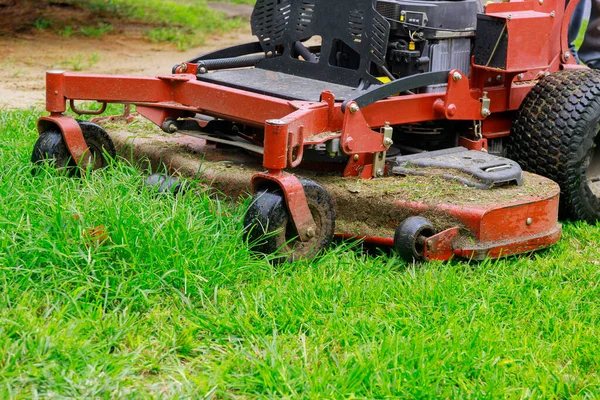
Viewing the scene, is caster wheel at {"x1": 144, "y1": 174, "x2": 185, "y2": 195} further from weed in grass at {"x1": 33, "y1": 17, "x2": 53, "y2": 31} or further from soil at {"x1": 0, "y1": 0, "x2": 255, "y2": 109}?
weed in grass at {"x1": 33, "y1": 17, "x2": 53, "y2": 31}

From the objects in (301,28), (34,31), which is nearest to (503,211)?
(301,28)

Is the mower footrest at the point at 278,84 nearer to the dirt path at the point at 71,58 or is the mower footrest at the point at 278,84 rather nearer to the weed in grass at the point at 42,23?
the dirt path at the point at 71,58

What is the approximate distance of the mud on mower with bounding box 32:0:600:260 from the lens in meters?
3.85

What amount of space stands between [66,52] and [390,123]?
5.07m

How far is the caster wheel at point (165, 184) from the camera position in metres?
4.06

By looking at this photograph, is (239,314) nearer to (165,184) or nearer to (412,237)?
(412,237)

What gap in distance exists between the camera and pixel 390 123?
4270mm

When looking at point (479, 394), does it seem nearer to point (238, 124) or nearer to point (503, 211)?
point (503, 211)

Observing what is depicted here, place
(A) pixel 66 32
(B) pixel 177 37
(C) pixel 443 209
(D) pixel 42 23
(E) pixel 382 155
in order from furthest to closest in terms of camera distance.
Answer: (B) pixel 177 37 → (D) pixel 42 23 → (A) pixel 66 32 → (E) pixel 382 155 → (C) pixel 443 209

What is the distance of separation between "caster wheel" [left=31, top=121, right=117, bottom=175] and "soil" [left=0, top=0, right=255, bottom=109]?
2.10 metres

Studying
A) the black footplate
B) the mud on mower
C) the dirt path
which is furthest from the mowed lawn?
the dirt path

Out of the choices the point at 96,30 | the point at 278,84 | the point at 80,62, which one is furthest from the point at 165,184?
the point at 96,30

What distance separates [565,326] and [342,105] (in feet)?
4.15

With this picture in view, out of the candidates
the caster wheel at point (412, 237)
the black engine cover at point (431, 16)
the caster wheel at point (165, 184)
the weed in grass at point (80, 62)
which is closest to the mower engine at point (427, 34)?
the black engine cover at point (431, 16)
